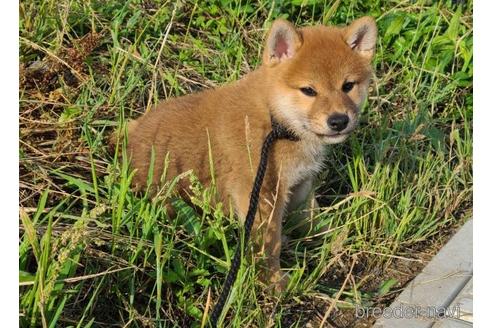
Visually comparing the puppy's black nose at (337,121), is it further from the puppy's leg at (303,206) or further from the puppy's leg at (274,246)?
the puppy's leg at (303,206)

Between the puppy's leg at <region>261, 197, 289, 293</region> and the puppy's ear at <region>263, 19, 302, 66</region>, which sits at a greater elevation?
the puppy's ear at <region>263, 19, 302, 66</region>

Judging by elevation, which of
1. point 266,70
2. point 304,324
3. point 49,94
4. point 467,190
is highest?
point 266,70

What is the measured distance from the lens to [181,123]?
11.0 feet

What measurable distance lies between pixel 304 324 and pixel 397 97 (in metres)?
2.09

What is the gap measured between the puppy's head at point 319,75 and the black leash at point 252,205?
0.18ft

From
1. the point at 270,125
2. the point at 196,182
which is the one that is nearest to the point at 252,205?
the point at 196,182

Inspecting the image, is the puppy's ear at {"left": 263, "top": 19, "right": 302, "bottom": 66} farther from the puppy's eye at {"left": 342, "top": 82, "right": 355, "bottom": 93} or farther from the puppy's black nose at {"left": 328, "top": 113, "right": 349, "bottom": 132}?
the puppy's black nose at {"left": 328, "top": 113, "right": 349, "bottom": 132}

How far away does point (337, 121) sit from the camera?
3.06 metres

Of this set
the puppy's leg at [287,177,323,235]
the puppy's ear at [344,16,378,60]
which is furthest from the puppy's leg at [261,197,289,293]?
the puppy's ear at [344,16,378,60]

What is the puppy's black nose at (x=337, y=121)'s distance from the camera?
306 cm

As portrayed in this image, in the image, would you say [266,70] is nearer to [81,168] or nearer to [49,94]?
[81,168]

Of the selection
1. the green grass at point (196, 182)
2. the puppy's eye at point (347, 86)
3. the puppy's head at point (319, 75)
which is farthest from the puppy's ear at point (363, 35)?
the green grass at point (196, 182)

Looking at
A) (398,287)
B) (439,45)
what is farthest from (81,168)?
(439,45)

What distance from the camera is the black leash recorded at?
2625 millimetres
